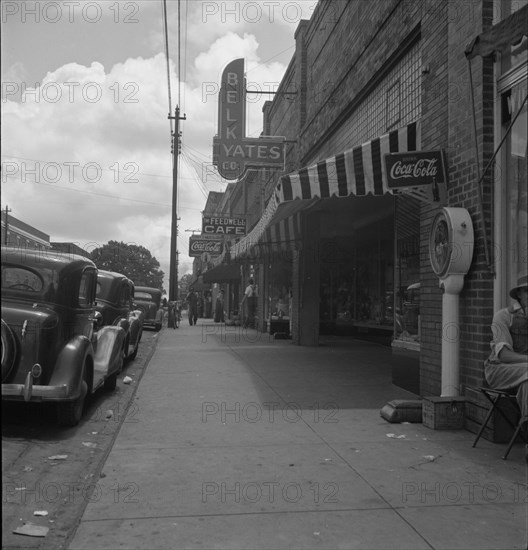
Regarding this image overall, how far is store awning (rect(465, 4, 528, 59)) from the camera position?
171 inches

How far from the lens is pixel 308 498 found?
161 inches

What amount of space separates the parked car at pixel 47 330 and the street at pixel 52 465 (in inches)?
14.0

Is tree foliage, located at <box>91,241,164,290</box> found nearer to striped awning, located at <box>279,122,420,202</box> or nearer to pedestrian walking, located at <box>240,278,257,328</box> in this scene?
pedestrian walking, located at <box>240,278,257,328</box>

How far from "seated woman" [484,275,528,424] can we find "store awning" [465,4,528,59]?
1925 millimetres

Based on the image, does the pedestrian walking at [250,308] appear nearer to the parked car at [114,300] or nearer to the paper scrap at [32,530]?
the parked car at [114,300]

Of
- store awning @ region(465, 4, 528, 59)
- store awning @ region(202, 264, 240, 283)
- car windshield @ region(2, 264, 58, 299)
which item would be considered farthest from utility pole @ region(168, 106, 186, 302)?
store awning @ region(465, 4, 528, 59)

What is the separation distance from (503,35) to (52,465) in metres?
4.95

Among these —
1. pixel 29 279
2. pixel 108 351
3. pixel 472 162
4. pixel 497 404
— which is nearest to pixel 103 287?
pixel 108 351

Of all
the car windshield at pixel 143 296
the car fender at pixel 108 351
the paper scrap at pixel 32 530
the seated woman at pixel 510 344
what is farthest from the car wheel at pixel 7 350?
the car windshield at pixel 143 296

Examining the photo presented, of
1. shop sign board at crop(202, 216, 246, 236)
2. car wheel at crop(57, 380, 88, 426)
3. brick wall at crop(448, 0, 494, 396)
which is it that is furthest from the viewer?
shop sign board at crop(202, 216, 246, 236)

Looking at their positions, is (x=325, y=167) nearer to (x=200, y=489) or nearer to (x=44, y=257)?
(x=44, y=257)

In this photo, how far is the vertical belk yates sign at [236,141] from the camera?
15688 millimetres

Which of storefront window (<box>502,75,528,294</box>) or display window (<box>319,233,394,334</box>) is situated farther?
display window (<box>319,233,394,334</box>)

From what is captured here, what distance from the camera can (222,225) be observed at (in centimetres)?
2386
